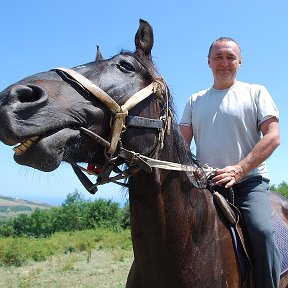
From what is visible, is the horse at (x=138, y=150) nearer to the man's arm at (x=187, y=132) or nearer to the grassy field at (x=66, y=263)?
the man's arm at (x=187, y=132)

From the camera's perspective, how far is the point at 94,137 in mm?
2990

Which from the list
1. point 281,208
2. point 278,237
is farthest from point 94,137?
point 281,208

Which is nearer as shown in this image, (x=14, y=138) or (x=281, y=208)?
(x=14, y=138)

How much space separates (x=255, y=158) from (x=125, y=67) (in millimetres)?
1551

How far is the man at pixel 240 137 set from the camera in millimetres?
3889

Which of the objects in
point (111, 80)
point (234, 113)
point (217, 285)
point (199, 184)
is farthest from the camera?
point (234, 113)

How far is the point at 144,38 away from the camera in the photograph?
3.55 metres

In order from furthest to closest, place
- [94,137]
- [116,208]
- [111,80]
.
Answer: [116,208] < [111,80] < [94,137]

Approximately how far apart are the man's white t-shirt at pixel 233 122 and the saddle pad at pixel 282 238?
592mm

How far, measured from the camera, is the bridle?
3.04m

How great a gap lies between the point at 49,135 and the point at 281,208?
3.74 metres

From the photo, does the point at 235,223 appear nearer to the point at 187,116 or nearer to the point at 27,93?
the point at 187,116

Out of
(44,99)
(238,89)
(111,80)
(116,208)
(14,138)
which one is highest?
(238,89)

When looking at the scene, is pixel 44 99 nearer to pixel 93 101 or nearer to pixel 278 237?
pixel 93 101
